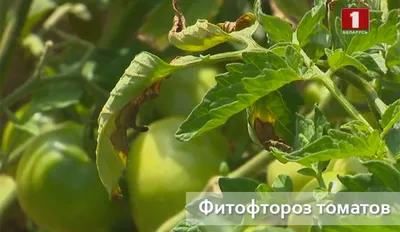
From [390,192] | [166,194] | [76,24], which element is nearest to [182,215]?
[166,194]

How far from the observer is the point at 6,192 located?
88 cm

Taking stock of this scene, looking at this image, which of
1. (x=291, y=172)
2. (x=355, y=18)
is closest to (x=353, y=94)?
(x=291, y=172)

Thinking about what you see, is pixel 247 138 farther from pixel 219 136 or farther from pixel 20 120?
pixel 20 120

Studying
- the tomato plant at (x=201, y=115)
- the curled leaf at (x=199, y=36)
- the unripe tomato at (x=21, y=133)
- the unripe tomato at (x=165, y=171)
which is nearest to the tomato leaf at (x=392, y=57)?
the tomato plant at (x=201, y=115)

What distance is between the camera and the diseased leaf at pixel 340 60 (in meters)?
0.41

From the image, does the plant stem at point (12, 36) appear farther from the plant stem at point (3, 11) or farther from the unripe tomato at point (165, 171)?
the unripe tomato at point (165, 171)

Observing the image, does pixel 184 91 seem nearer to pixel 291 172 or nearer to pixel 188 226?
pixel 291 172

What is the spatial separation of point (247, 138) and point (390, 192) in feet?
1.23

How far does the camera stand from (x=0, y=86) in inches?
33.1

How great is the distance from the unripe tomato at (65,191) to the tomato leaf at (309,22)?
350 millimetres

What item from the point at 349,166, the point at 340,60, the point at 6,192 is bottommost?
the point at 6,192

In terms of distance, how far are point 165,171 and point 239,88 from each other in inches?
10.5

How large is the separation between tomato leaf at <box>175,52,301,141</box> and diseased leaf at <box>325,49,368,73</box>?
0.03 metres

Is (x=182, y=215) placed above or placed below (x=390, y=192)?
below
